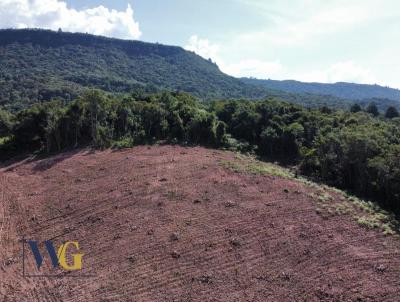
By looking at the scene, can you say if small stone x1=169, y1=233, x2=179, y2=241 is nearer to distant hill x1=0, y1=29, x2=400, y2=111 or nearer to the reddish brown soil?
the reddish brown soil

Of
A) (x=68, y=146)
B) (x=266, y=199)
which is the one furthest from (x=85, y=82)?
(x=266, y=199)

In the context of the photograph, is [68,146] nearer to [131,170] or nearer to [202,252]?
[131,170]

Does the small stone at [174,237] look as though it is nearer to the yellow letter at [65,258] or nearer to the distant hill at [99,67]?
the yellow letter at [65,258]

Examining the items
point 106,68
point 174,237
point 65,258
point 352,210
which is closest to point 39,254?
point 65,258

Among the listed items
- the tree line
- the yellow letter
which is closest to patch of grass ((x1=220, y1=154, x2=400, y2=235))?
the tree line

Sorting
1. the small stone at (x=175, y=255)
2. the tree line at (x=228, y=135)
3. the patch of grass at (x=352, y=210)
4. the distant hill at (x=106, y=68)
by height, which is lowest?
the small stone at (x=175, y=255)

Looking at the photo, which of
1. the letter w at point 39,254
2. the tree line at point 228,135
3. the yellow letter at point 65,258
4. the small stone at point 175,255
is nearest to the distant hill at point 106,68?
the tree line at point 228,135
